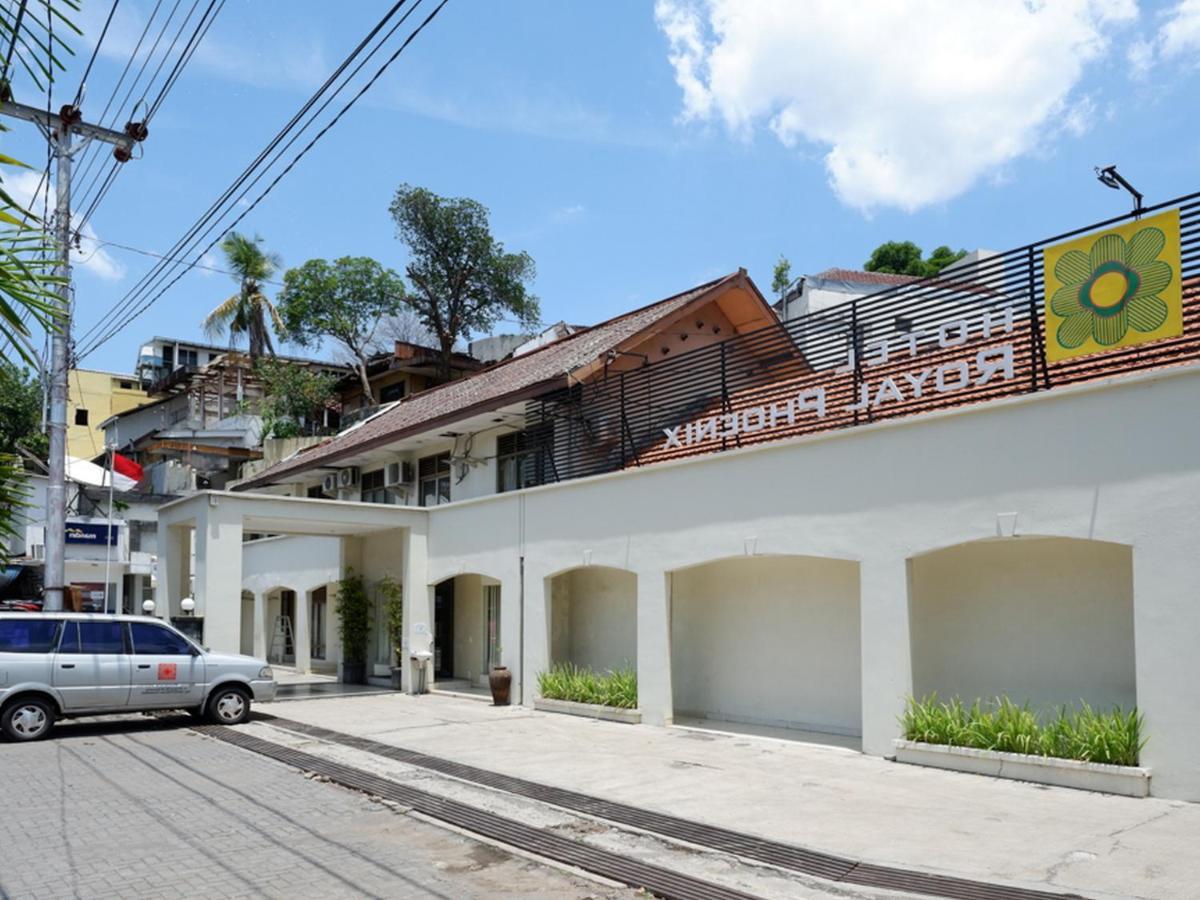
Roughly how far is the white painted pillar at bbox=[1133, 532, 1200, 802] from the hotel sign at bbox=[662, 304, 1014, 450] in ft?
10.2

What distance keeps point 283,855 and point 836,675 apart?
839 cm

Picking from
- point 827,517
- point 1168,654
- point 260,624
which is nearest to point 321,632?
point 260,624

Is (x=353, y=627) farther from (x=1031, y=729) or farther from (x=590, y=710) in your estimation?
(x=1031, y=729)

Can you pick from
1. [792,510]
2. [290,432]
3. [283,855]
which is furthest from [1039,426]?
[290,432]

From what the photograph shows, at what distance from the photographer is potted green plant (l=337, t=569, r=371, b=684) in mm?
23359

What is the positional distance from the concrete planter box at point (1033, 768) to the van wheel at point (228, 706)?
9.79 m

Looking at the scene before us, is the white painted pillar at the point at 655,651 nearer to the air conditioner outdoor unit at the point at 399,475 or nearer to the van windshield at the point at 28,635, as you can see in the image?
the van windshield at the point at 28,635

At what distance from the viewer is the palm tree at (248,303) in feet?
152

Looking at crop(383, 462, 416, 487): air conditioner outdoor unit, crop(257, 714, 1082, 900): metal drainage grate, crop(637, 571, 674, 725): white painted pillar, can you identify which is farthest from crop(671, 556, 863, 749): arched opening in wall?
crop(383, 462, 416, 487): air conditioner outdoor unit

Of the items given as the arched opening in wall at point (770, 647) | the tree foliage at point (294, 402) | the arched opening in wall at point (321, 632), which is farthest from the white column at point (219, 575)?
the tree foliage at point (294, 402)

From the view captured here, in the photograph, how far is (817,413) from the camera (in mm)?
14320

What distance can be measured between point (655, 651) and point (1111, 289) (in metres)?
7.94

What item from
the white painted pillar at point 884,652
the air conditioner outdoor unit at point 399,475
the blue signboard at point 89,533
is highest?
the air conditioner outdoor unit at point 399,475

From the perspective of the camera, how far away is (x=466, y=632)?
891 inches
